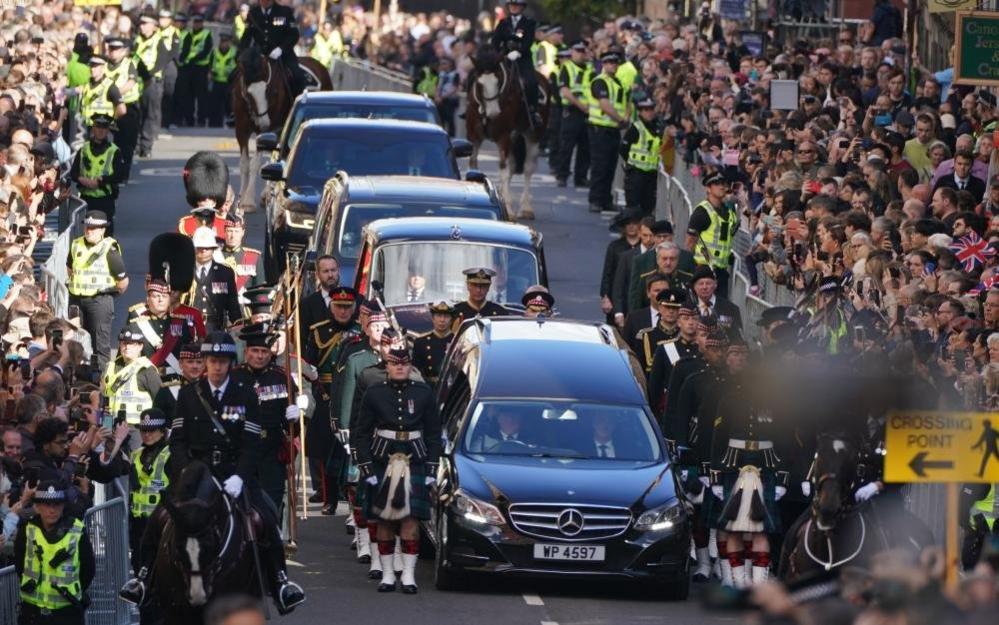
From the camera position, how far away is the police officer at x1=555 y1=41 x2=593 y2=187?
121ft

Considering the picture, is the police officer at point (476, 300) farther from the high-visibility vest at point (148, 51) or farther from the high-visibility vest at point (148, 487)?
the high-visibility vest at point (148, 51)

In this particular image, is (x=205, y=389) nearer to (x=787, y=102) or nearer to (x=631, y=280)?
(x=631, y=280)

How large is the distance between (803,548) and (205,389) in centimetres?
383

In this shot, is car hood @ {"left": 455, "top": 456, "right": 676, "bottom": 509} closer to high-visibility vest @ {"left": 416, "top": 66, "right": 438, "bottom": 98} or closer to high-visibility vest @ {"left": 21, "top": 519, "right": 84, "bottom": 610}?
high-visibility vest @ {"left": 21, "top": 519, "right": 84, "bottom": 610}

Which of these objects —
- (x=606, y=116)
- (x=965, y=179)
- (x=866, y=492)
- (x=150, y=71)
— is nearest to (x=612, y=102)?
(x=606, y=116)

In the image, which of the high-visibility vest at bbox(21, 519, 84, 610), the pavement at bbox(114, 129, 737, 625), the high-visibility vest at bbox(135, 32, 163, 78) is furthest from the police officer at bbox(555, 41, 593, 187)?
the high-visibility vest at bbox(21, 519, 84, 610)

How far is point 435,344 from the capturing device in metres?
20.4

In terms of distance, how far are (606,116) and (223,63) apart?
44.2 feet

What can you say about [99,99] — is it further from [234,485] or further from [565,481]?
[234,485]

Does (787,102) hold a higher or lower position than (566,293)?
higher

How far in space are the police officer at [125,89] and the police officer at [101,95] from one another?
24cm

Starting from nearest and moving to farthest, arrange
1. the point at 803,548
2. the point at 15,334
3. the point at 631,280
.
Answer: the point at 803,548, the point at 15,334, the point at 631,280

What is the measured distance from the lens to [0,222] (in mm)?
22625

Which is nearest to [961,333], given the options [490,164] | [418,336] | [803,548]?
[803,548]
